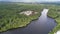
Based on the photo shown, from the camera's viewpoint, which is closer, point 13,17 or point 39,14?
point 13,17

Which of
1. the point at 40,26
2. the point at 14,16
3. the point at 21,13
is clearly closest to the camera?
the point at 40,26

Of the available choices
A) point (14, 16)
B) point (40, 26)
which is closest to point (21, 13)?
point (14, 16)

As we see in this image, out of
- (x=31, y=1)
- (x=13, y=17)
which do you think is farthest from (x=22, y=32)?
(x=31, y=1)

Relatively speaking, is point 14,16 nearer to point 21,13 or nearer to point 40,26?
point 21,13

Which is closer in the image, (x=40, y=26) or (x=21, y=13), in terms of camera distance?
(x=40, y=26)

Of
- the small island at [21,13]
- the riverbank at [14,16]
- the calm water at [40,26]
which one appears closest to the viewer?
the calm water at [40,26]

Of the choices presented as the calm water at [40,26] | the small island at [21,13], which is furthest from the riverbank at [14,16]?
the calm water at [40,26]

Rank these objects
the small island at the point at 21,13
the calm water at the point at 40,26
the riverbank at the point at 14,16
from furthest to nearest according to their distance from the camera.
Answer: the small island at the point at 21,13, the riverbank at the point at 14,16, the calm water at the point at 40,26

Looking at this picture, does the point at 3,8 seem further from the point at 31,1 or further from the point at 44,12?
the point at 44,12

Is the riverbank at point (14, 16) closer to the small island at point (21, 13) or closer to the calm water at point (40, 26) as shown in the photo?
the small island at point (21, 13)
